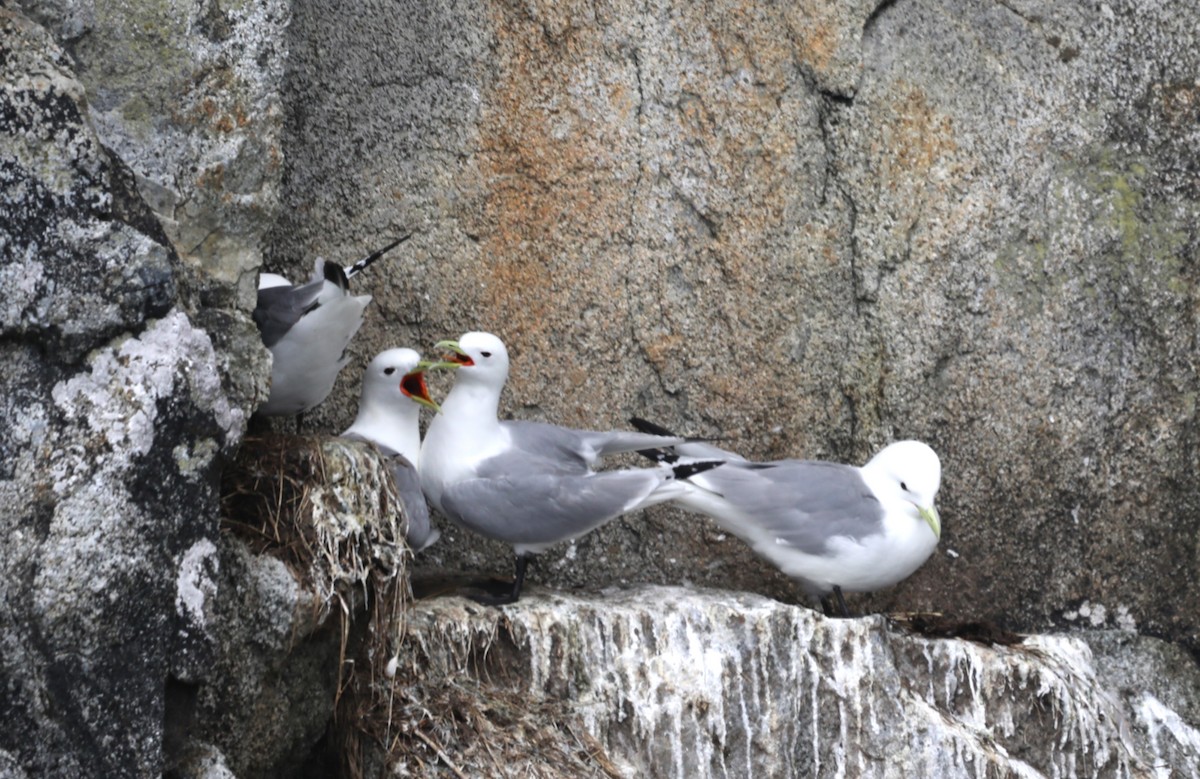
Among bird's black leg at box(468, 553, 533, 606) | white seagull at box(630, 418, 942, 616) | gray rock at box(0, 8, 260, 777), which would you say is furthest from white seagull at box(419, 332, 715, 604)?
gray rock at box(0, 8, 260, 777)

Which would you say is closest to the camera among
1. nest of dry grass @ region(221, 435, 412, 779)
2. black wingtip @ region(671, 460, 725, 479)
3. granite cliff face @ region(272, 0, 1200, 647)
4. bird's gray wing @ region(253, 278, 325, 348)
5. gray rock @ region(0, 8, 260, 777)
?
gray rock @ region(0, 8, 260, 777)

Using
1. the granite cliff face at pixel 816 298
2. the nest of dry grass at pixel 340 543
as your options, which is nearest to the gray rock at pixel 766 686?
the granite cliff face at pixel 816 298

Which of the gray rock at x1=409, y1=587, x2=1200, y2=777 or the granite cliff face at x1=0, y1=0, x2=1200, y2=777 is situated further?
the granite cliff face at x1=0, y1=0, x2=1200, y2=777

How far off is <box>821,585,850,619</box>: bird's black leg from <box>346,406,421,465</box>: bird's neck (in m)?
1.09

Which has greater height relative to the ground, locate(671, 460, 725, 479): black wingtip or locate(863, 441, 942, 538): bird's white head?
locate(863, 441, 942, 538): bird's white head

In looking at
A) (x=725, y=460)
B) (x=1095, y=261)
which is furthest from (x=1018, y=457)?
(x=725, y=460)

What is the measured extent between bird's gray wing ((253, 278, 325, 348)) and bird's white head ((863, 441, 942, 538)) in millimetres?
1413

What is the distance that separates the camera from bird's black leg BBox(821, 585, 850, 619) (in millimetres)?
3867

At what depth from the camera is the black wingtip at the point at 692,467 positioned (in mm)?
3730

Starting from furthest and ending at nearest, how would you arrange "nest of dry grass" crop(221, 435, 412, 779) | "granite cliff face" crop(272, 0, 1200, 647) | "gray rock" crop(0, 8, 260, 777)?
1. "granite cliff face" crop(272, 0, 1200, 647)
2. "nest of dry grass" crop(221, 435, 412, 779)
3. "gray rock" crop(0, 8, 260, 777)

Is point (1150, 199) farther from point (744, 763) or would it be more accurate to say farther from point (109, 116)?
point (109, 116)

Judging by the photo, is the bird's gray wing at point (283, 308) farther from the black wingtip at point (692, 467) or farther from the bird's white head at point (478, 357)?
the black wingtip at point (692, 467)

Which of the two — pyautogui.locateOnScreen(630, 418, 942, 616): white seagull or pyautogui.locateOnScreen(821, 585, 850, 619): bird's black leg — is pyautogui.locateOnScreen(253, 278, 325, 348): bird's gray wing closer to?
pyautogui.locateOnScreen(630, 418, 942, 616): white seagull

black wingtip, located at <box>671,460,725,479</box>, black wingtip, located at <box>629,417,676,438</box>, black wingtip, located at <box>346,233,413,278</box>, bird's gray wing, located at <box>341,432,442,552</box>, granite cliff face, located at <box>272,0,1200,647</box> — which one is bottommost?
bird's gray wing, located at <box>341,432,442,552</box>
